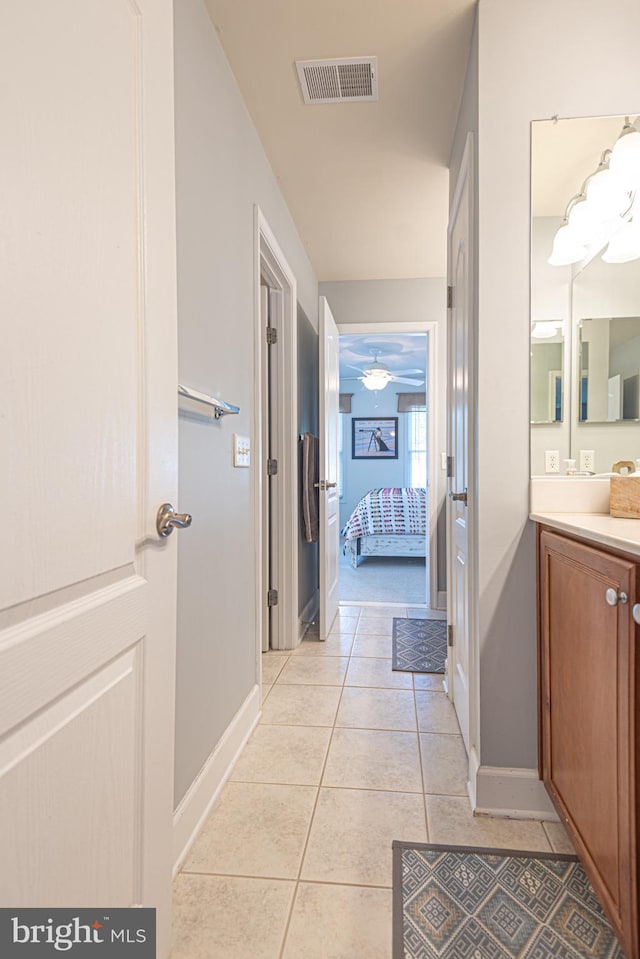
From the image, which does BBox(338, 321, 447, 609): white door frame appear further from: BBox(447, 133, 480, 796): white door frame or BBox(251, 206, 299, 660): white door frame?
BBox(447, 133, 480, 796): white door frame

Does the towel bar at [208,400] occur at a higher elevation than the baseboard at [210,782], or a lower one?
higher

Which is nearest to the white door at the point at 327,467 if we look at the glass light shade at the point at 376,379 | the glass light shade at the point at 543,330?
the glass light shade at the point at 543,330

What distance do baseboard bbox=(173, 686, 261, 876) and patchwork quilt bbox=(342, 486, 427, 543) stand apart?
147 inches

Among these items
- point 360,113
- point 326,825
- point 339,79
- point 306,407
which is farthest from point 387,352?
point 326,825

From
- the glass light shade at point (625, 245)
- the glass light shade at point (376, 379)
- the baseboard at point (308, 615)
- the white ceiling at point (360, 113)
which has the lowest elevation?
the baseboard at point (308, 615)

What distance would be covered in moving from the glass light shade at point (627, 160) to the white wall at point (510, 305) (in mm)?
135

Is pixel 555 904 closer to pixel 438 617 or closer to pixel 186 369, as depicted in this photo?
pixel 186 369

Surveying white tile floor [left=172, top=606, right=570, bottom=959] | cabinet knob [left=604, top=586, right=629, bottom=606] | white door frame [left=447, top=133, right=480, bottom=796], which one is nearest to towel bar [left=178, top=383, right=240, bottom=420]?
white door frame [left=447, top=133, right=480, bottom=796]

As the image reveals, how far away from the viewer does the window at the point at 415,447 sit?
806 cm

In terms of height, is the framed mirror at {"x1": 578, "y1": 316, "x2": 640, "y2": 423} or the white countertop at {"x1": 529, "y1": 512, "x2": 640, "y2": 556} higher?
the framed mirror at {"x1": 578, "y1": 316, "x2": 640, "y2": 423}

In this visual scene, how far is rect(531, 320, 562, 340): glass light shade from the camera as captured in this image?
5.47 ft

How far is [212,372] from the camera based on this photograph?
1.72 metres

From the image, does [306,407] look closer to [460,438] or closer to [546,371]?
[460,438]

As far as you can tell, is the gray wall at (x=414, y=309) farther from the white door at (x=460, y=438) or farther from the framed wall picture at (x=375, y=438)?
the framed wall picture at (x=375, y=438)
